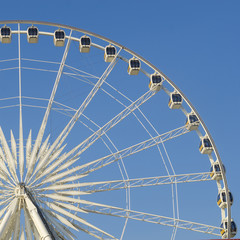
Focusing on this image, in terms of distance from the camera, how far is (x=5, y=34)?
110 ft

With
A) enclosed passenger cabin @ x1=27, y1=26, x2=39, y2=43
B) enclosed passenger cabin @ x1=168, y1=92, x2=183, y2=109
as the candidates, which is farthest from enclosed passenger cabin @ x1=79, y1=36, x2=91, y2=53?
enclosed passenger cabin @ x1=168, y1=92, x2=183, y2=109

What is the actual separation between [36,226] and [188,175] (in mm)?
10012

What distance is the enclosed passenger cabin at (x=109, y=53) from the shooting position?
111 feet

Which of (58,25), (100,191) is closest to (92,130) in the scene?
(100,191)

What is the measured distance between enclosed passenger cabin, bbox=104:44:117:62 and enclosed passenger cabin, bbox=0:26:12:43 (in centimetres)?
508

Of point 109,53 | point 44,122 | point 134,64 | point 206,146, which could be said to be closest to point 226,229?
point 206,146

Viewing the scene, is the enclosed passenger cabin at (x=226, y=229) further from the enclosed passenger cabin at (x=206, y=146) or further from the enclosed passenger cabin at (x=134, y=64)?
the enclosed passenger cabin at (x=134, y=64)

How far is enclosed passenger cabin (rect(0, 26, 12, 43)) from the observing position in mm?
33500

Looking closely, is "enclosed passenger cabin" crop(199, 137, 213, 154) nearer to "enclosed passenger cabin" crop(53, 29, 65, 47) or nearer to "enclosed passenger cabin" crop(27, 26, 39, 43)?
"enclosed passenger cabin" crop(53, 29, 65, 47)

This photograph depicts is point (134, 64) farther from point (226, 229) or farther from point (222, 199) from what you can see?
point (226, 229)

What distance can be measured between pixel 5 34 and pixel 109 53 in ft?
18.1

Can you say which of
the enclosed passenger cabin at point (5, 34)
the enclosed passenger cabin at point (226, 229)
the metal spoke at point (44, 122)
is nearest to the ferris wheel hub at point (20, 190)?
the metal spoke at point (44, 122)

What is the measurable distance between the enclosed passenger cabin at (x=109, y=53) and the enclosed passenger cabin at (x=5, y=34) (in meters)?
5.08

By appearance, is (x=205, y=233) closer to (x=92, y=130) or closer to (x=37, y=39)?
(x=92, y=130)
